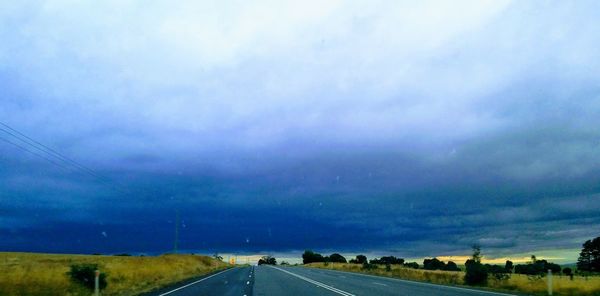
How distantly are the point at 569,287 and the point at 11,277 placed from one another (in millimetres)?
32688

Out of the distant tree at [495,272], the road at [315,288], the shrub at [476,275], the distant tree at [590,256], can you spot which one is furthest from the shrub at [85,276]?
the distant tree at [590,256]

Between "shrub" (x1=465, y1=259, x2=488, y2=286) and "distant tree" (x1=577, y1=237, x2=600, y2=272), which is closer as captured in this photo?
"shrub" (x1=465, y1=259, x2=488, y2=286)

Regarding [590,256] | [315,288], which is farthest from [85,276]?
[590,256]

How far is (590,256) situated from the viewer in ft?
377

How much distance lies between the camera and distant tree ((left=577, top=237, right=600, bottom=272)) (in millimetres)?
112625

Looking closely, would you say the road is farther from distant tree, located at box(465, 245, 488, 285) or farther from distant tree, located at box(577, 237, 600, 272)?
distant tree, located at box(577, 237, 600, 272)

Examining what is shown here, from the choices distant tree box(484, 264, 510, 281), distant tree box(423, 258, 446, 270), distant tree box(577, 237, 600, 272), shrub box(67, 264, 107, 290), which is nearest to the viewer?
shrub box(67, 264, 107, 290)

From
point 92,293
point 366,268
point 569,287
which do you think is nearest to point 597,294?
point 569,287

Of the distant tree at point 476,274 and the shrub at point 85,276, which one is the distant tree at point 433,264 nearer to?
the distant tree at point 476,274

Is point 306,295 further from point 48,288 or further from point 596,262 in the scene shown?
point 596,262

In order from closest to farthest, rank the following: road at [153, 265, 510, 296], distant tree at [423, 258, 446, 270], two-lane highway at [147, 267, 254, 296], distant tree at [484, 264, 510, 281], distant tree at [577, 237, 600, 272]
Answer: road at [153, 265, 510, 296] → two-lane highway at [147, 267, 254, 296] → distant tree at [484, 264, 510, 281] → distant tree at [577, 237, 600, 272] → distant tree at [423, 258, 446, 270]

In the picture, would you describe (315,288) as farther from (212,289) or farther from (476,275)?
(476,275)

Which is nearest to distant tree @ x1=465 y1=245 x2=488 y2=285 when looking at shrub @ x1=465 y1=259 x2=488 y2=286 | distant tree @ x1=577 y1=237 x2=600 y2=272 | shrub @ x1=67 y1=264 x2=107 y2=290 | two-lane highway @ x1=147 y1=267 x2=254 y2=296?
shrub @ x1=465 y1=259 x2=488 y2=286

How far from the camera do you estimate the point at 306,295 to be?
27922mm
